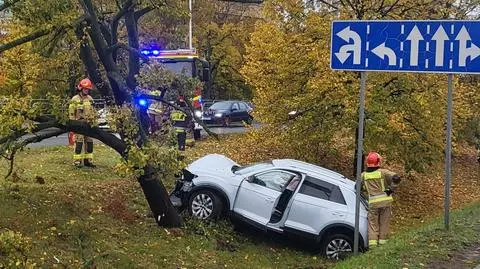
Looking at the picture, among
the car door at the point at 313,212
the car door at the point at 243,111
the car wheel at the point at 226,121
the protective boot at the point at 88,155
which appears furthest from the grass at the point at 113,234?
the car door at the point at 243,111

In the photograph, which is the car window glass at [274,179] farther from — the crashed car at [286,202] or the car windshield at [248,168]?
the car windshield at [248,168]

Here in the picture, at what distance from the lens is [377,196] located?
1062 centimetres

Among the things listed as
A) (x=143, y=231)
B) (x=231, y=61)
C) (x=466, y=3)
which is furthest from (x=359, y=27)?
(x=231, y=61)

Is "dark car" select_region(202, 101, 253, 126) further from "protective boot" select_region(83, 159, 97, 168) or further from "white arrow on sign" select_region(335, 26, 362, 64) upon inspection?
"white arrow on sign" select_region(335, 26, 362, 64)

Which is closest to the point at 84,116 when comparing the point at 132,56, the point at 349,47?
the point at 132,56

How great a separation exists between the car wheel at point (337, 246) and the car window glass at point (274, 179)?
49.6 inches

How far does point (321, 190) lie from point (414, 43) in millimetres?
3919

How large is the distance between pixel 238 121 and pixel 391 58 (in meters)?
27.2

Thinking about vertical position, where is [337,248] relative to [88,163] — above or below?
below

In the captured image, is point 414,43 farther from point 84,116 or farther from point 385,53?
point 84,116

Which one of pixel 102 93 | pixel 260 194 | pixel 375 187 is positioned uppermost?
pixel 102 93

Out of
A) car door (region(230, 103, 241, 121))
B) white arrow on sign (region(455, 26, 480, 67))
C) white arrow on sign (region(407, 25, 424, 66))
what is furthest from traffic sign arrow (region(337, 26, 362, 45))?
car door (region(230, 103, 241, 121))

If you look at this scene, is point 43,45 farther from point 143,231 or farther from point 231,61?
point 231,61

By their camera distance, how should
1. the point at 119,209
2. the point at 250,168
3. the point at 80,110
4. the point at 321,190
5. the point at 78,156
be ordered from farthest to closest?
the point at 78,156, the point at 250,168, the point at 119,209, the point at 80,110, the point at 321,190
